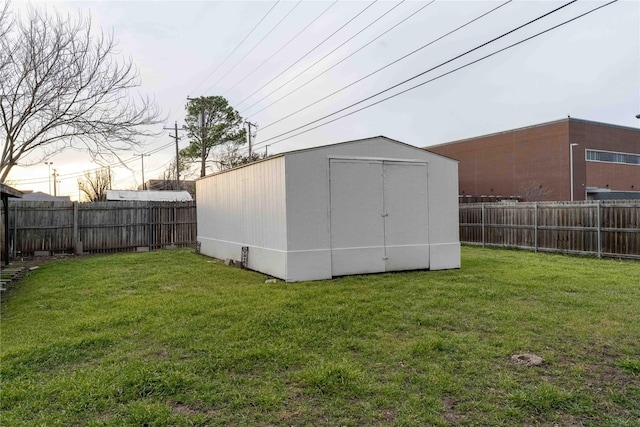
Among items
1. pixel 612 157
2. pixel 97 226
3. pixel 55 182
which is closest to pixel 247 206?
pixel 97 226

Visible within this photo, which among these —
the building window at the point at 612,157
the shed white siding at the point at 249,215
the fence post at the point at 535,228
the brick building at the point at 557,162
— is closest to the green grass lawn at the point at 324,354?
the shed white siding at the point at 249,215

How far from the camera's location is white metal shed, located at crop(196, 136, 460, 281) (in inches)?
325

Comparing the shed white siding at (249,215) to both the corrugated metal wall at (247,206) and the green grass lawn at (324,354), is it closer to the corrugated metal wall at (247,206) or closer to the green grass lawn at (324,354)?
the corrugated metal wall at (247,206)

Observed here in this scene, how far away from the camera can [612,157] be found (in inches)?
1598

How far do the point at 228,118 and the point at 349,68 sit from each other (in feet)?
49.4

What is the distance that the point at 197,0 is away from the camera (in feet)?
34.0

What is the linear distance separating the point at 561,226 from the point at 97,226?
51.4ft

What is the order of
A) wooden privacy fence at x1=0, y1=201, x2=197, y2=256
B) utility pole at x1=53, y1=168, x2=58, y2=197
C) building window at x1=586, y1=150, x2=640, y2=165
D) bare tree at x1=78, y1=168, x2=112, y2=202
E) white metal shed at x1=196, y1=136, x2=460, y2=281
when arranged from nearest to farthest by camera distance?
white metal shed at x1=196, y1=136, x2=460, y2=281, wooden privacy fence at x1=0, y1=201, x2=197, y2=256, bare tree at x1=78, y1=168, x2=112, y2=202, building window at x1=586, y1=150, x2=640, y2=165, utility pole at x1=53, y1=168, x2=58, y2=197

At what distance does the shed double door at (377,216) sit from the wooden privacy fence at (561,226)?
597 cm

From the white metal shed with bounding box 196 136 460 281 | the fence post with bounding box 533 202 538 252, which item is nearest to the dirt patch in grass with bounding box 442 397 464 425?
the white metal shed with bounding box 196 136 460 281

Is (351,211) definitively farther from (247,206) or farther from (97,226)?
(97,226)

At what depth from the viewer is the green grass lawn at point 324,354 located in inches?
117

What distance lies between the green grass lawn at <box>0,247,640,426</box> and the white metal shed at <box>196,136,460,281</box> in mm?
1108

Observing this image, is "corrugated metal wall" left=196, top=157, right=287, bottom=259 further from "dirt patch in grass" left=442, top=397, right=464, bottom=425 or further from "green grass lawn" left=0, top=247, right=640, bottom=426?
"dirt patch in grass" left=442, top=397, right=464, bottom=425
